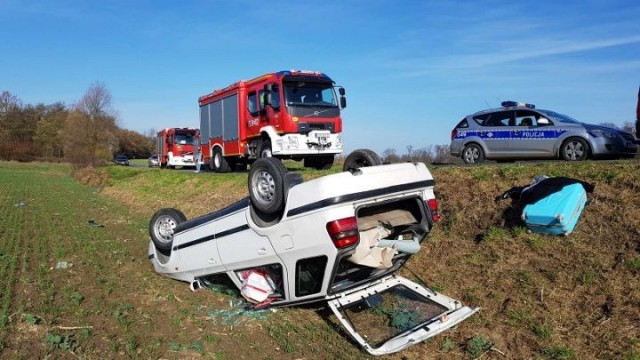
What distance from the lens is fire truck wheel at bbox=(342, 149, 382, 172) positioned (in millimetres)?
5066

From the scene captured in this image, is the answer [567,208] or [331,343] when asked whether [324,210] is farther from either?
[567,208]

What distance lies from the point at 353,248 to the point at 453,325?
1.13 meters

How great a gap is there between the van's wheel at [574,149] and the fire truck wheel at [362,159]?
755 cm

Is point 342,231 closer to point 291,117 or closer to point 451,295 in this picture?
point 451,295

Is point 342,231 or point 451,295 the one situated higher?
point 342,231

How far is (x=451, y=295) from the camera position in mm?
5355

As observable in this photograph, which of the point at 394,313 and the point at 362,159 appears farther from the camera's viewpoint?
the point at 362,159

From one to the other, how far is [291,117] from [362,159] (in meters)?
8.69

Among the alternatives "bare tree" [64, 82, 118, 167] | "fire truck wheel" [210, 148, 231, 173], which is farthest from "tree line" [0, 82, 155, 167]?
"fire truck wheel" [210, 148, 231, 173]

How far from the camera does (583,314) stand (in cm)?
438

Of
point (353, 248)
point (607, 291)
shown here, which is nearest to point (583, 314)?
point (607, 291)

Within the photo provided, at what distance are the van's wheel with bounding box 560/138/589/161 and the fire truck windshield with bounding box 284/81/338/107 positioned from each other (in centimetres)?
606

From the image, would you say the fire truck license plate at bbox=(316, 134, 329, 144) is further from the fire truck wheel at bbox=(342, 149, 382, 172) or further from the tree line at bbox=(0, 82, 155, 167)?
the tree line at bbox=(0, 82, 155, 167)

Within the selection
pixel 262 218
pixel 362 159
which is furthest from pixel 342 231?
pixel 362 159
